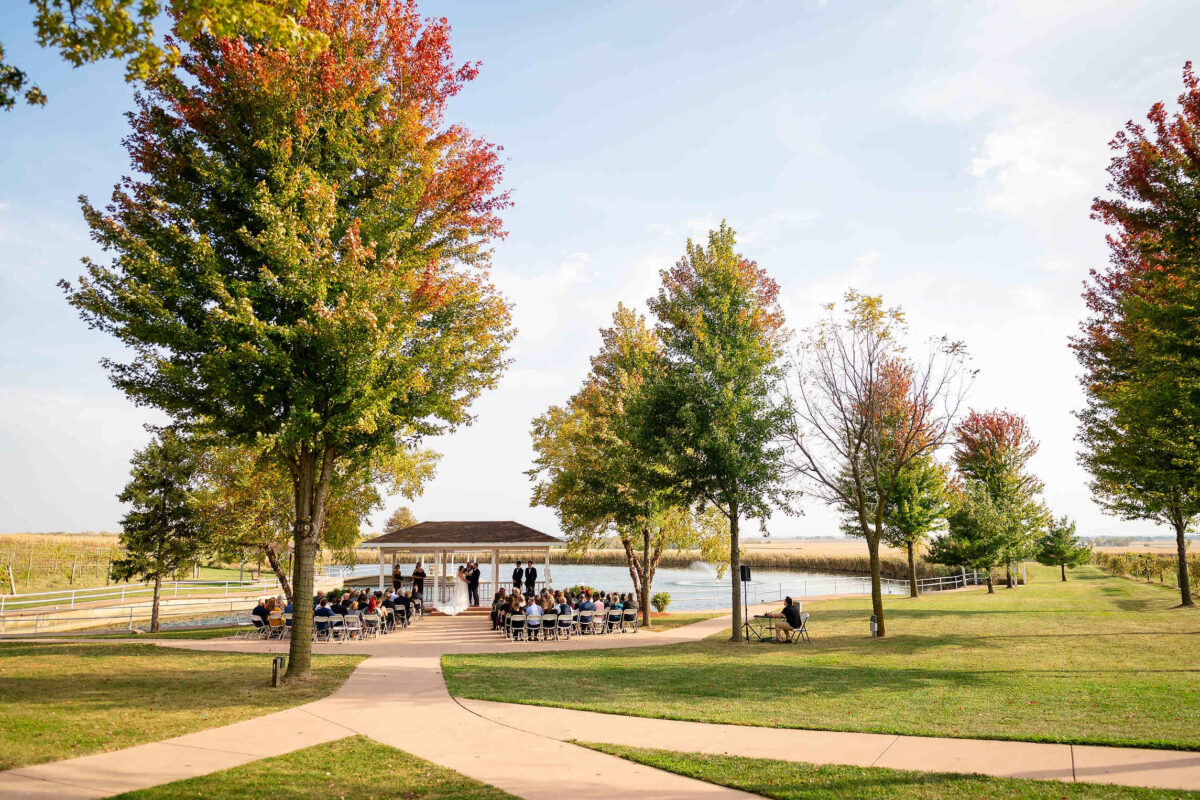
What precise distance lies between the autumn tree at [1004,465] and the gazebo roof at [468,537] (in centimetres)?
2693

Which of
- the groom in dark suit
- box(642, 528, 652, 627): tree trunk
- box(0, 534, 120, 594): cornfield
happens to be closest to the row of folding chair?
box(642, 528, 652, 627): tree trunk

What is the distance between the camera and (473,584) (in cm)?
2900

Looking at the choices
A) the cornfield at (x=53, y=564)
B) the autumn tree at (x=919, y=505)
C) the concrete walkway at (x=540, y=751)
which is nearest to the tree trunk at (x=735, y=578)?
the concrete walkway at (x=540, y=751)

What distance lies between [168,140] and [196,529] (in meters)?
16.4

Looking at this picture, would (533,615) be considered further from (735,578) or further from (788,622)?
(788,622)

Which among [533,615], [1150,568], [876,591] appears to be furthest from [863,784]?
[1150,568]

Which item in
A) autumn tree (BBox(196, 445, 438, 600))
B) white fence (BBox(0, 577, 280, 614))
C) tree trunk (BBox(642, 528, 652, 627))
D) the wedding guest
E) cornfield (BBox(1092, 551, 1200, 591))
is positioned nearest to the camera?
autumn tree (BBox(196, 445, 438, 600))

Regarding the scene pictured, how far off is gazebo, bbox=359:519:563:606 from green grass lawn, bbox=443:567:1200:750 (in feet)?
31.5

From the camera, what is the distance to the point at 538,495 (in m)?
29.2

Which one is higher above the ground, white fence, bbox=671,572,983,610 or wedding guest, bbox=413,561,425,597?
wedding guest, bbox=413,561,425,597

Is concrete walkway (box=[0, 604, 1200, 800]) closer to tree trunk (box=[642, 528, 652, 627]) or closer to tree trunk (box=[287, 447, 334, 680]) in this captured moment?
tree trunk (box=[287, 447, 334, 680])

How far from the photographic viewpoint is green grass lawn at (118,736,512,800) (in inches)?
256

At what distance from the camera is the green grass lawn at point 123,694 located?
8.30m

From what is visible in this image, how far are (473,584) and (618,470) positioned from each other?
384 inches
